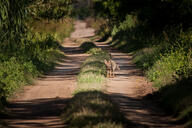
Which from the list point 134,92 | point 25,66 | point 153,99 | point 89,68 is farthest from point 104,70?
point 153,99

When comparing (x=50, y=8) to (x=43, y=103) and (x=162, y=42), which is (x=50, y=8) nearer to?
(x=162, y=42)

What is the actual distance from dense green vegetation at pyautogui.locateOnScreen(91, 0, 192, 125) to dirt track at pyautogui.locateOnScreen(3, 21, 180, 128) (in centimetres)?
48

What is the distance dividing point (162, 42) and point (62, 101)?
11212 mm

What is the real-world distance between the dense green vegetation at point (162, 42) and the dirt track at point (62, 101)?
48 centimetres

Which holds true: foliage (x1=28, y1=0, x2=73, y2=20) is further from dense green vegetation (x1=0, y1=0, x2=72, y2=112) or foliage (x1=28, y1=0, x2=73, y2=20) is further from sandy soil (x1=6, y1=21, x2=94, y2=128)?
sandy soil (x1=6, y1=21, x2=94, y2=128)

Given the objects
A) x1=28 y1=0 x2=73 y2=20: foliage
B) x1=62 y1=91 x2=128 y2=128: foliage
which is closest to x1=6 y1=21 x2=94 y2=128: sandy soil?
x1=62 y1=91 x2=128 y2=128: foliage

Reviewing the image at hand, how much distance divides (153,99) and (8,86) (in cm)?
423

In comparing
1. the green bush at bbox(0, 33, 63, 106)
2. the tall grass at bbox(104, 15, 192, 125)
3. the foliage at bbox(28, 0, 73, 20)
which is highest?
the foliage at bbox(28, 0, 73, 20)

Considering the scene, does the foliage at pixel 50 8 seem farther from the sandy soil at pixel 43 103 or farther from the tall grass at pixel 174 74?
the tall grass at pixel 174 74

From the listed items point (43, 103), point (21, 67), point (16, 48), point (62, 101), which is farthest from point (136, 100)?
point (16, 48)

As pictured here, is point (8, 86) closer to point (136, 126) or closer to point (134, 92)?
point (134, 92)

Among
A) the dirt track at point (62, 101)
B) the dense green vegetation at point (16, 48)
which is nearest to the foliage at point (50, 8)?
the dense green vegetation at point (16, 48)

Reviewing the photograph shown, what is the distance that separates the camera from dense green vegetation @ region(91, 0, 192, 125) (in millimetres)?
11680

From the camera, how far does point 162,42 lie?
22594mm
